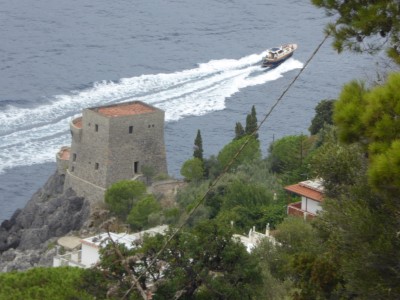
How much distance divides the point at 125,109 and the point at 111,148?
9.30 ft

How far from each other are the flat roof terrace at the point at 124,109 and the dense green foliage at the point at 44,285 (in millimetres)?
26647

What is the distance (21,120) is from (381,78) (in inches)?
2172

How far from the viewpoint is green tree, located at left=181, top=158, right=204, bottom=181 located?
2110 inches

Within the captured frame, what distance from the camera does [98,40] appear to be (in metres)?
96.8

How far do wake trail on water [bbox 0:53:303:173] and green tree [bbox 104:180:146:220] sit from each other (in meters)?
13.5

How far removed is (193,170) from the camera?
5362cm

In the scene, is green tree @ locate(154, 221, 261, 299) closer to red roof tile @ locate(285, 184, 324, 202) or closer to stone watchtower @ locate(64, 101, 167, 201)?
red roof tile @ locate(285, 184, 324, 202)

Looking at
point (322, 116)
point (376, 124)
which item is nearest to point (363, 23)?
point (376, 124)

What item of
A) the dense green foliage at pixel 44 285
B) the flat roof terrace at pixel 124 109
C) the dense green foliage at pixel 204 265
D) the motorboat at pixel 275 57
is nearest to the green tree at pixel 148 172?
the flat roof terrace at pixel 124 109

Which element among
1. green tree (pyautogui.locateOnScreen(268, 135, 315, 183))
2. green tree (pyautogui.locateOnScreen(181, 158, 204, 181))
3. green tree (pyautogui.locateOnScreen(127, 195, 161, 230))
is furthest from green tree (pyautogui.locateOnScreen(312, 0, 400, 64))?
green tree (pyautogui.locateOnScreen(181, 158, 204, 181))

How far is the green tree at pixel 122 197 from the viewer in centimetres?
5000

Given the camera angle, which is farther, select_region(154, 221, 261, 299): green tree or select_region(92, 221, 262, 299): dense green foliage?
select_region(154, 221, 261, 299): green tree

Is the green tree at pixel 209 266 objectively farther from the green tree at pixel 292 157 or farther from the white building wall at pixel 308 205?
the green tree at pixel 292 157

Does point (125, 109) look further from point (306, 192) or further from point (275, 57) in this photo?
point (275, 57)
